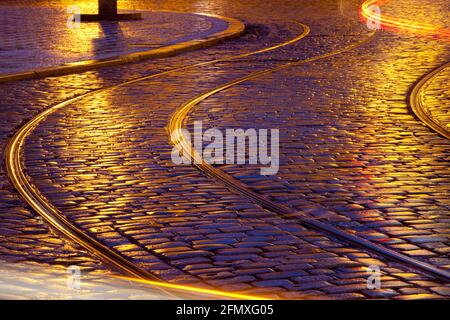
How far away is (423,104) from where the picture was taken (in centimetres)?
1230

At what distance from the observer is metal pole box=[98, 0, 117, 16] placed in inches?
913

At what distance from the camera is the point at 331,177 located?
8.68 metres

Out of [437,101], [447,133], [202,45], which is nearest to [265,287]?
[447,133]

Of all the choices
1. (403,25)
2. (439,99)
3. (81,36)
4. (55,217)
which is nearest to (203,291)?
(55,217)

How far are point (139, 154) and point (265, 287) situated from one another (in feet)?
12.8

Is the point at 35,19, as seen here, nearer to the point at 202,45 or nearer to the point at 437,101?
the point at 202,45

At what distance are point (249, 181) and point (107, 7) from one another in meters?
15.2

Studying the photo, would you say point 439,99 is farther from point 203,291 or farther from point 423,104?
point 203,291

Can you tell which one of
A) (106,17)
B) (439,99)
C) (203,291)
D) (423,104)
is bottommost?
(203,291)

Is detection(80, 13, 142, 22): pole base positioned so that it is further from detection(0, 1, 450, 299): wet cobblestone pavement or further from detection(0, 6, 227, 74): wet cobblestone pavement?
detection(0, 1, 450, 299): wet cobblestone pavement

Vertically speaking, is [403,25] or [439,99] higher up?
[403,25]

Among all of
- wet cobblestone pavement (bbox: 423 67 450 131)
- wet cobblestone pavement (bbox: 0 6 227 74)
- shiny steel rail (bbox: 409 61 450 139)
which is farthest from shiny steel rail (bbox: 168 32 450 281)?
wet cobblestone pavement (bbox: 0 6 227 74)

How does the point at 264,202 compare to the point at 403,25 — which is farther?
the point at 403,25

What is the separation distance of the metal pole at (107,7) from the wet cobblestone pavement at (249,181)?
794 centimetres
